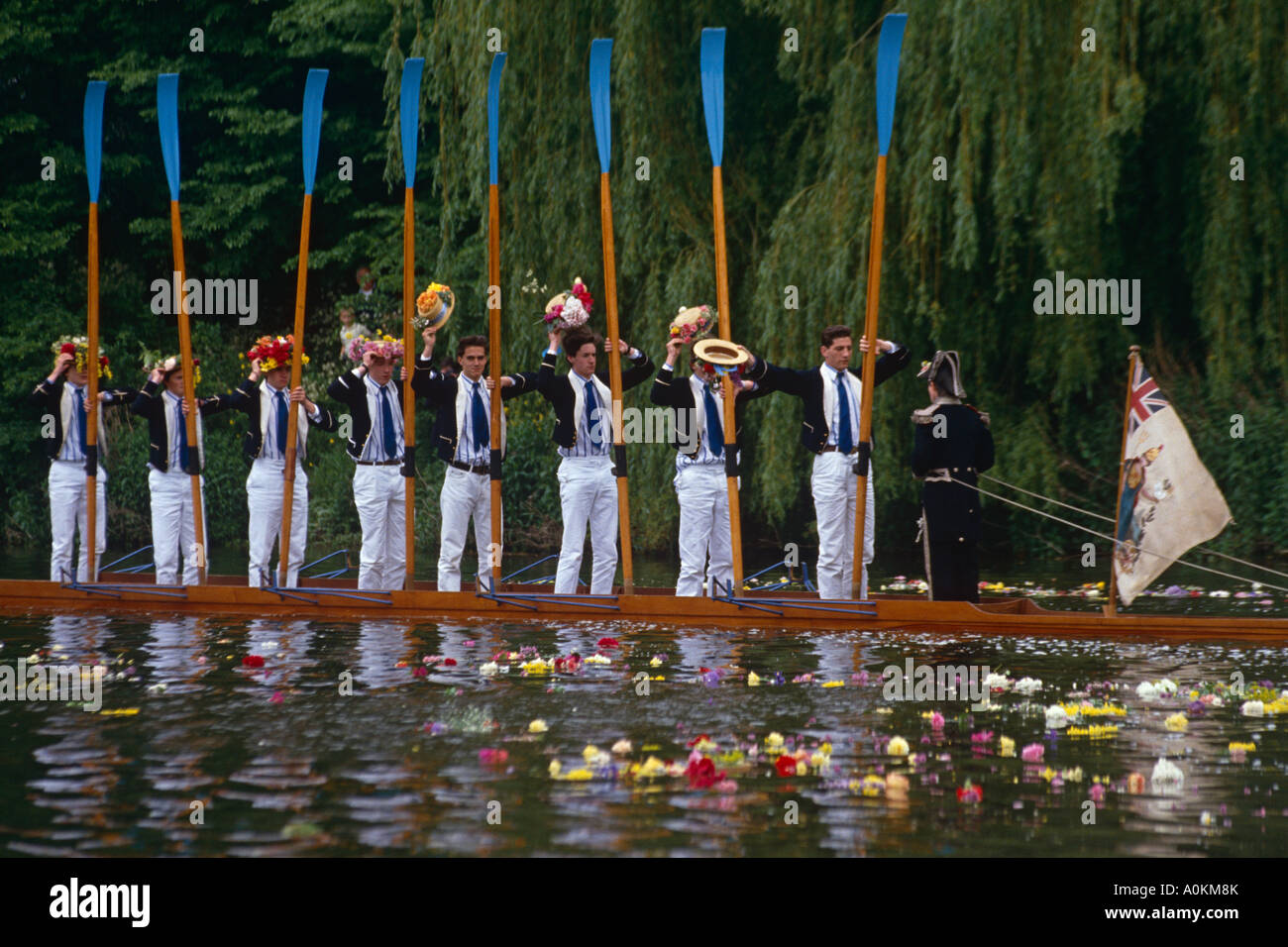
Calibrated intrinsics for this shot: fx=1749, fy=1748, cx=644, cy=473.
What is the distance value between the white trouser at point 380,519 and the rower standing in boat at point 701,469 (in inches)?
91.3

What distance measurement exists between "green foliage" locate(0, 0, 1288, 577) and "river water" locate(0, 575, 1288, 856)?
5.32m

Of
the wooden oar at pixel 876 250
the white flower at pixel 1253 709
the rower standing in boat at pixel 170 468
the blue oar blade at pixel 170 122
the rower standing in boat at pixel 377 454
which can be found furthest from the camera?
the rower standing in boat at pixel 170 468

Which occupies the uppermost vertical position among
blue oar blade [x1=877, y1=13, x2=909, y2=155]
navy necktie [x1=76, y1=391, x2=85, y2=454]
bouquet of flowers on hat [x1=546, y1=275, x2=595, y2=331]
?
blue oar blade [x1=877, y1=13, x2=909, y2=155]

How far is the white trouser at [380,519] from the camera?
550 inches

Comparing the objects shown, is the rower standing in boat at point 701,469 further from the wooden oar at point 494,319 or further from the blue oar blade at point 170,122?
the blue oar blade at point 170,122

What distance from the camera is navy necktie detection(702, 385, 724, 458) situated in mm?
13102

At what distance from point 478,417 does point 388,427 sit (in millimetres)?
845

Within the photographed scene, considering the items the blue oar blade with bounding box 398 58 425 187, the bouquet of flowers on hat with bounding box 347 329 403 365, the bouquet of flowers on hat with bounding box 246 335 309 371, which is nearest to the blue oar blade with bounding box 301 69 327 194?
the blue oar blade with bounding box 398 58 425 187

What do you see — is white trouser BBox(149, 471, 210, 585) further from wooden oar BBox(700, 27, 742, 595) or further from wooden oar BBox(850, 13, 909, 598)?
wooden oar BBox(850, 13, 909, 598)

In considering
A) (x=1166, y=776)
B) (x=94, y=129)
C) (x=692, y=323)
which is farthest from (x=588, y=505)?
(x=1166, y=776)

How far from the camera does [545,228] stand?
18.7 m

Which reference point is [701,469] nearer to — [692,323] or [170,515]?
[692,323]

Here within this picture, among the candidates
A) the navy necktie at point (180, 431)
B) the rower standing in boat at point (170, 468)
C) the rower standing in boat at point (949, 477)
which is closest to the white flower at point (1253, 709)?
the rower standing in boat at point (949, 477)
